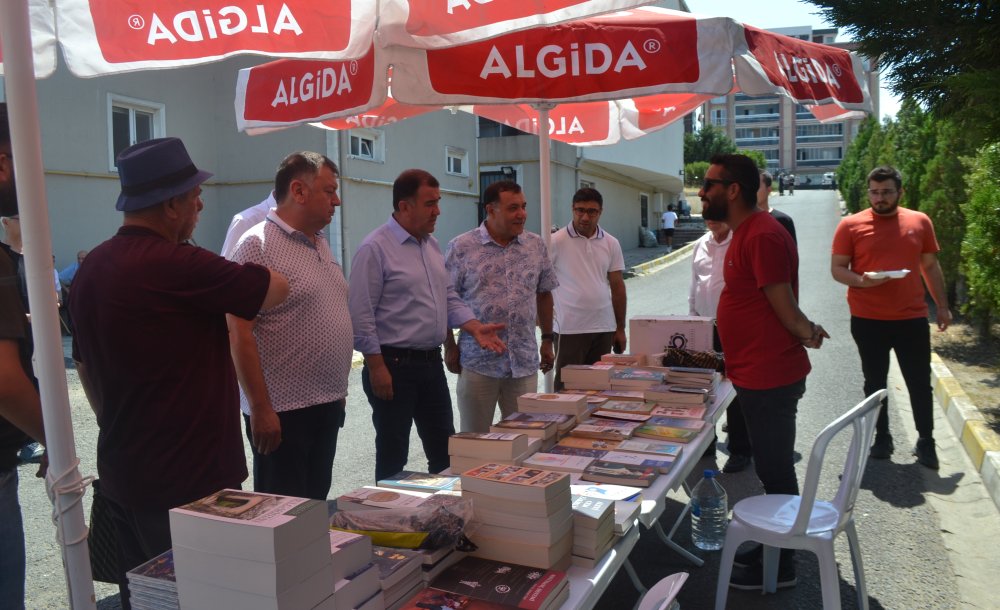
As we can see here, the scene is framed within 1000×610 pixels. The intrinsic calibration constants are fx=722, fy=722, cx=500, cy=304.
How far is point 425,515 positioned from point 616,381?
88.7 inches

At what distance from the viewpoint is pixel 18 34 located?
1.87m

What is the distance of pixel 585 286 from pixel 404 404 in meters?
2.00

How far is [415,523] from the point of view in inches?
79.0

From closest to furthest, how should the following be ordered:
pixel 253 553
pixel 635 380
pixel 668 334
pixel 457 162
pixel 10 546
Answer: pixel 253 553 < pixel 10 546 < pixel 635 380 < pixel 668 334 < pixel 457 162

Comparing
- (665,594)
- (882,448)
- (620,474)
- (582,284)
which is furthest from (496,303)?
(882,448)

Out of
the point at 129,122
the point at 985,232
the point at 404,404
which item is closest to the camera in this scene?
the point at 404,404

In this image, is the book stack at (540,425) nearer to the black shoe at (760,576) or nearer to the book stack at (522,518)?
the book stack at (522,518)

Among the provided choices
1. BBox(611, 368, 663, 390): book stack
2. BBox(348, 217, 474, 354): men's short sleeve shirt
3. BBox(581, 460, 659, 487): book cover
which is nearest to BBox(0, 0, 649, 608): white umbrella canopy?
BBox(348, 217, 474, 354): men's short sleeve shirt

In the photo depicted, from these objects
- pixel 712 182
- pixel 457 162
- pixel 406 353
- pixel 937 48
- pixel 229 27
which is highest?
pixel 457 162

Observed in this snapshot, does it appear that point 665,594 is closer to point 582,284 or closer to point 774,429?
point 774,429

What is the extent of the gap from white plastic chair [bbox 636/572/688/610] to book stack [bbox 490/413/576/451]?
134cm

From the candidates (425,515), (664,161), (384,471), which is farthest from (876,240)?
(664,161)

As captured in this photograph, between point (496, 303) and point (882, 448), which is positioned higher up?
point (496, 303)

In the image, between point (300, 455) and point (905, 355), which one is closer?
point (300, 455)
